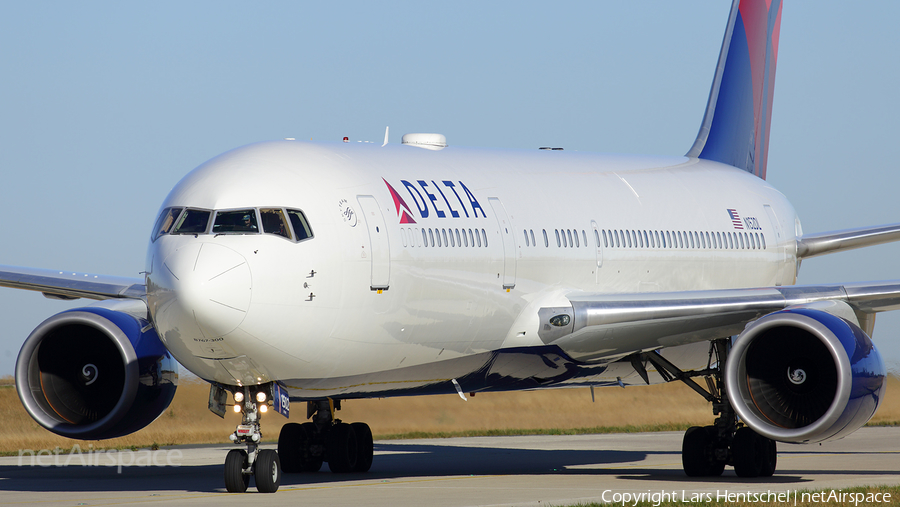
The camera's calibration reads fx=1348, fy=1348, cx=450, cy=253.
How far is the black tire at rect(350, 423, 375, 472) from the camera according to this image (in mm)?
18859

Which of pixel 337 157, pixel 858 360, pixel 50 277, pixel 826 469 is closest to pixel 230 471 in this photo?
pixel 337 157

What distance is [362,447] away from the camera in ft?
61.9

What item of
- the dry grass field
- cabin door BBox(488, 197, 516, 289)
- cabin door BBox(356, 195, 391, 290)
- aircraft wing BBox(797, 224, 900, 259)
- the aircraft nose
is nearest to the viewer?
the aircraft nose

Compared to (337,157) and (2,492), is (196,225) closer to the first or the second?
(337,157)

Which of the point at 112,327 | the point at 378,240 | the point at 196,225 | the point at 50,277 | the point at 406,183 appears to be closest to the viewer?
the point at 196,225

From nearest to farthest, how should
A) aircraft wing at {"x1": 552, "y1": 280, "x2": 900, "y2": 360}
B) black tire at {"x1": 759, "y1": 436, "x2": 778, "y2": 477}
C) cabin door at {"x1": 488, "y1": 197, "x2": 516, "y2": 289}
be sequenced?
cabin door at {"x1": 488, "y1": 197, "x2": 516, "y2": 289}, aircraft wing at {"x1": 552, "y1": 280, "x2": 900, "y2": 360}, black tire at {"x1": 759, "y1": 436, "x2": 778, "y2": 477}

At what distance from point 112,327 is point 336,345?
3.96 metres

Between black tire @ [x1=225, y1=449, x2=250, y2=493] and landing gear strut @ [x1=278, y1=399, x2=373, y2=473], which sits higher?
black tire @ [x1=225, y1=449, x2=250, y2=493]

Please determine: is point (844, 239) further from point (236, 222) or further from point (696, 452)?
point (236, 222)

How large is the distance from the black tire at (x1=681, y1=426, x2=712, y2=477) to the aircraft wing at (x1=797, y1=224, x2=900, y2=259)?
5671 mm

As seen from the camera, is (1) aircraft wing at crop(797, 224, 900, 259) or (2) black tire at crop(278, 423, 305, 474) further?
(1) aircraft wing at crop(797, 224, 900, 259)

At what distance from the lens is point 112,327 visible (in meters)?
16.2

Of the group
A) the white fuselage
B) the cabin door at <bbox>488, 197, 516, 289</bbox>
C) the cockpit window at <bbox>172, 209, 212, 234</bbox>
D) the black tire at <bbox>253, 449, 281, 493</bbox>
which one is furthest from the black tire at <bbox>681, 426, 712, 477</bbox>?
the cockpit window at <bbox>172, 209, 212, 234</bbox>

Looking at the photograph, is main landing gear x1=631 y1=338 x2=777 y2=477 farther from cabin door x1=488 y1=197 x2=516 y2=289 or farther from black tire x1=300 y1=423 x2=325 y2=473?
black tire x1=300 y1=423 x2=325 y2=473
